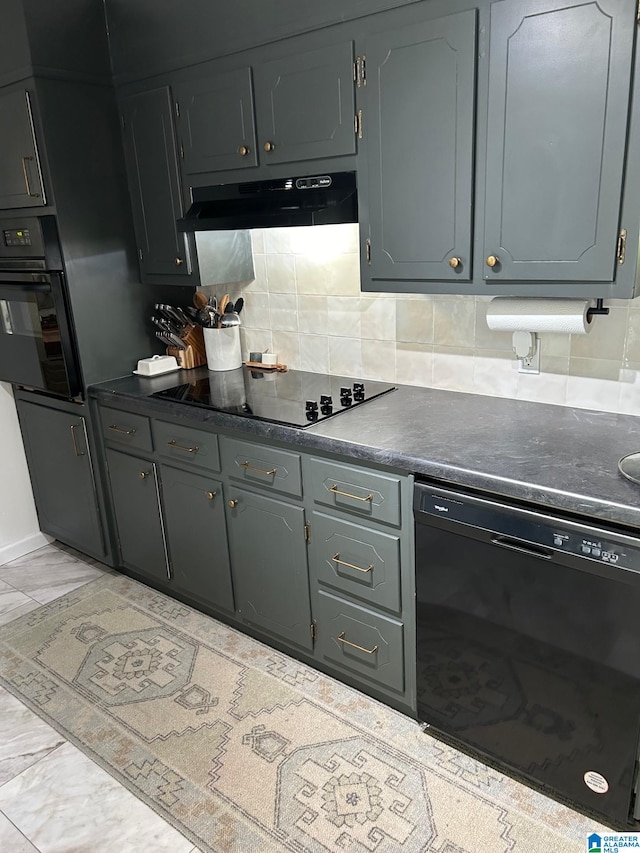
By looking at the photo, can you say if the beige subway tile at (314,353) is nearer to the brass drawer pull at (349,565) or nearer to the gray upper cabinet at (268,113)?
the gray upper cabinet at (268,113)

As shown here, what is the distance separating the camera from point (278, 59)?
221 centimetres

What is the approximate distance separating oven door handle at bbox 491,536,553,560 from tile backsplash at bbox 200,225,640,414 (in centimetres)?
72

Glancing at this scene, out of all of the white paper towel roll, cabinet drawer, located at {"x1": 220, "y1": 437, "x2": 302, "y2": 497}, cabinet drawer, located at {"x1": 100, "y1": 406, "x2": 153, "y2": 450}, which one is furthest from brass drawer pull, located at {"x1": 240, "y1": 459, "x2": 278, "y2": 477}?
the white paper towel roll

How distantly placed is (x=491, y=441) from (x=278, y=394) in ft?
3.10

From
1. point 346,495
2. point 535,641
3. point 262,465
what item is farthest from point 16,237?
point 535,641

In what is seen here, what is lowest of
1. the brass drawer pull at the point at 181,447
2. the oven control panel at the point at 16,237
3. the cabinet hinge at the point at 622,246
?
the brass drawer pull at the point at 181,447

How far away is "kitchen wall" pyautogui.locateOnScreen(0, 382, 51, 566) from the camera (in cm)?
331

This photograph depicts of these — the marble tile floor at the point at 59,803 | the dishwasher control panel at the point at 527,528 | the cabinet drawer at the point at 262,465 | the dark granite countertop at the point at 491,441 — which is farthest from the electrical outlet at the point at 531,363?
the marble tile floor at the point at 59,803

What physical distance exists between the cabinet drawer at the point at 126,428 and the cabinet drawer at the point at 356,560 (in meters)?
0.92

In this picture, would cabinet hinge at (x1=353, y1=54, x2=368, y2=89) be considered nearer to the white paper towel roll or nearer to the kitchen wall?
the white paper towel roll

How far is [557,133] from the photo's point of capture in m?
1.74

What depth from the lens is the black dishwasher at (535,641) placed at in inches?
61.9

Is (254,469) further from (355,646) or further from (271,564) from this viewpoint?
(355,646)

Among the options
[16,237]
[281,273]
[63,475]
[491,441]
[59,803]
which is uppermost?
[16,237]
